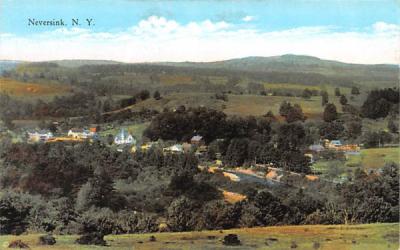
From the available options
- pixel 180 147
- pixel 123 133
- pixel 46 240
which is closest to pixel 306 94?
pixel 180 147

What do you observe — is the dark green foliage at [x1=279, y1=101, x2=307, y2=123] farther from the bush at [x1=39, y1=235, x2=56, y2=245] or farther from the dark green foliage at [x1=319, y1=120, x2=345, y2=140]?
the bush at [x1=39, y1=235, x2=56, y2=245]

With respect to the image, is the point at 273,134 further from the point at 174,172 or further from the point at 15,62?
the point at 15,62

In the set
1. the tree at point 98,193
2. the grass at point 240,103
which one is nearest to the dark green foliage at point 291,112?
the grass at point 240,103

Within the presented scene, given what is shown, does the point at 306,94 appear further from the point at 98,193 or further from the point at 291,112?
the point at 98,193

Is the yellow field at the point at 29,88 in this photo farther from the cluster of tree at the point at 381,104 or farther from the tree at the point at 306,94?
the cluster of tree at the point at 381,104

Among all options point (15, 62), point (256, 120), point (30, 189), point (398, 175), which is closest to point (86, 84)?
point (15, 62)
